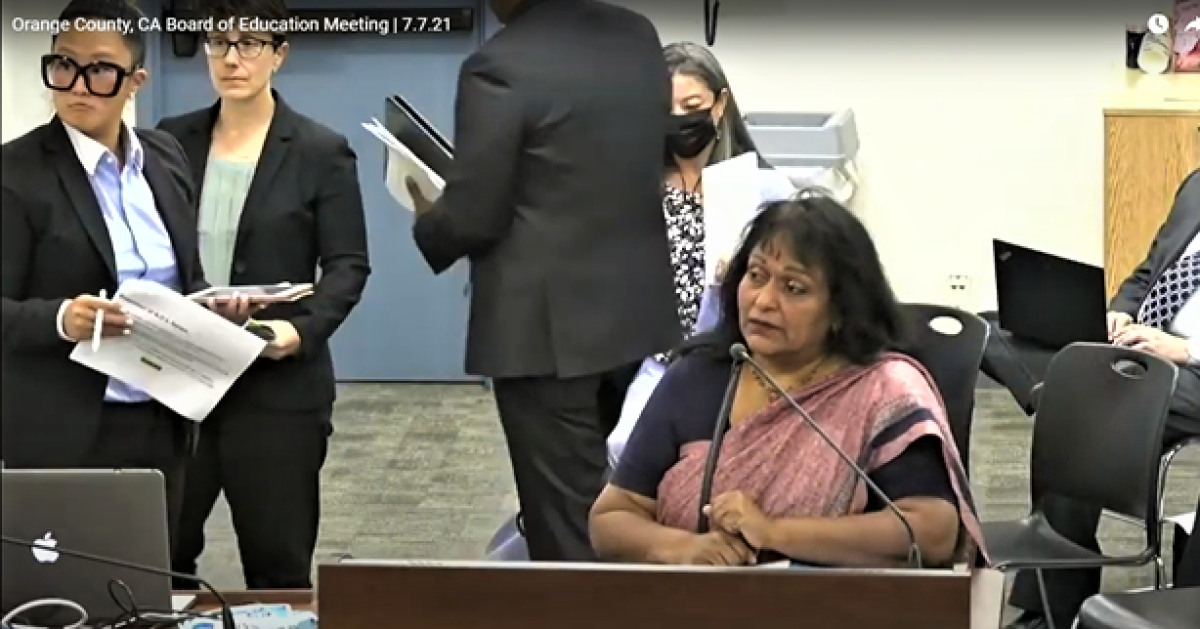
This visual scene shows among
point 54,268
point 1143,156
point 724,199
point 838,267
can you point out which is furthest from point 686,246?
point 54,268

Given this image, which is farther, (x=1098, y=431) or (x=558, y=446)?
(x=1098, y=431)

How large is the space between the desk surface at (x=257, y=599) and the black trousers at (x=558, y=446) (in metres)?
0.55

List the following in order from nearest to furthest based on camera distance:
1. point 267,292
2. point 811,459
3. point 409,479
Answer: point 811,459
point 267,292
point 409,479

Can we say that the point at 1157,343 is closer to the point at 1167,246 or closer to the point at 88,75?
the point at 1167,246

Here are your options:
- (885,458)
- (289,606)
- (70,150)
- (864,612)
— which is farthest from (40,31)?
(864,612)

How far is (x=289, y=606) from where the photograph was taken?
2047 mm

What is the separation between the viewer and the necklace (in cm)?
225

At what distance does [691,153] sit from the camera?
8.24 ft

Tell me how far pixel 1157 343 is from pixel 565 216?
3.41 feet

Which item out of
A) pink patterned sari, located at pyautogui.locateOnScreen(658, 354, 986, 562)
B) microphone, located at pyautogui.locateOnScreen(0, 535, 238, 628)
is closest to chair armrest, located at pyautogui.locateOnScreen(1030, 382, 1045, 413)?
pink patterned sari, located at pyautogui.locateOnScreen(658, 354, 986, 562)

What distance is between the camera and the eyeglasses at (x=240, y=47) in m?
2.49

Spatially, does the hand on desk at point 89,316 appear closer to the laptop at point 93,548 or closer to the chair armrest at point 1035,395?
the laptop at point 93,548

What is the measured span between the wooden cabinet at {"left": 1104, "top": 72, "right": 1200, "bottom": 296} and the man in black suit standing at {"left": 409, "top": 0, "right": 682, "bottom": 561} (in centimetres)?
68

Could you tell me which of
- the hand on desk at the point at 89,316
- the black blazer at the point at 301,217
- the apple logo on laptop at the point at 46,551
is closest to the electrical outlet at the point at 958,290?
the black blazer at the point at 301,217
